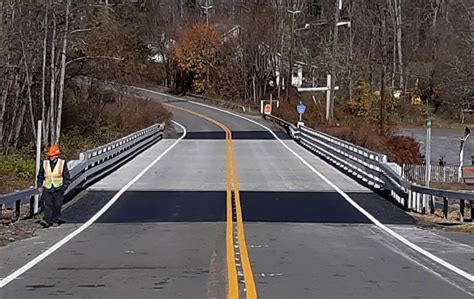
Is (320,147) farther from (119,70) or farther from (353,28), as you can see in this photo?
(353,28)

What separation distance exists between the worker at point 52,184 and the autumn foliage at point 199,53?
3248 inches

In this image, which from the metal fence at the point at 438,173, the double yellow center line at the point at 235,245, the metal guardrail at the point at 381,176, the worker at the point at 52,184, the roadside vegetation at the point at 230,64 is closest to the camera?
the double yellow center line at the point at 235,245

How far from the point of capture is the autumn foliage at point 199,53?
99625mm

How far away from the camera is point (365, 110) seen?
69750 mm

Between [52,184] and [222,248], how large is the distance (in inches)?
185

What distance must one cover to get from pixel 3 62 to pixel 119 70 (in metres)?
17.5

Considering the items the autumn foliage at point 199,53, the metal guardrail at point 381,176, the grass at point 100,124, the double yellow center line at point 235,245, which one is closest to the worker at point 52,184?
the double yellow center line at point 235,245

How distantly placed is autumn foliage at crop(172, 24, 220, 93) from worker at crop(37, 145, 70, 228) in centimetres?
8249

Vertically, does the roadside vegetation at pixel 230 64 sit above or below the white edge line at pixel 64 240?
above

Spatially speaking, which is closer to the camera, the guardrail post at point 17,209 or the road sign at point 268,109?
the guardrail post at point 17,209

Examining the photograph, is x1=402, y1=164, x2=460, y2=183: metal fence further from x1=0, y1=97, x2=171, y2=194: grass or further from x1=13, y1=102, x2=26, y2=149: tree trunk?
x1=13, y1=102, x2=26, y2=149: tree trunk

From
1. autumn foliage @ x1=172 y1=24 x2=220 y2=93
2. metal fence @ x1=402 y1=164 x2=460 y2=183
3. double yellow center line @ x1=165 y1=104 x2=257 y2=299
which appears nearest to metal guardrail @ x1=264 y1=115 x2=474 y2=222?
double yellow center line @ x1=165 y1=104 x2=257 y2=299

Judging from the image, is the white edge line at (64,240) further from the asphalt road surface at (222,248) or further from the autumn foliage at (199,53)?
the autumn foliage at (199,53)

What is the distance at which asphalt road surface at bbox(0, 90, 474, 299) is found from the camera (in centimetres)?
1086
